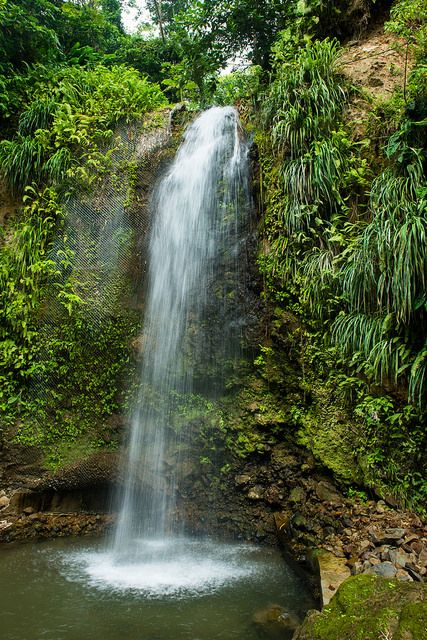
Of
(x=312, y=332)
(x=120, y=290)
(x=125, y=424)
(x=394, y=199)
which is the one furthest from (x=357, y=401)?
(x=120, y=290)

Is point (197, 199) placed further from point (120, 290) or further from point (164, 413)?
point (164, 413)

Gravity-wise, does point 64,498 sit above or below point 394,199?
below

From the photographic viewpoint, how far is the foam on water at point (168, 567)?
162 inches

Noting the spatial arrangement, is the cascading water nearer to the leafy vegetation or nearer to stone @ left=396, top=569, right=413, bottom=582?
the leafy vegetation

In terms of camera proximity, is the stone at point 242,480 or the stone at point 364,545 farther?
the stone at point 242,480

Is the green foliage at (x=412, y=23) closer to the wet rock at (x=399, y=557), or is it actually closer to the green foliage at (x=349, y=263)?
the green foliage at (x=349, y=263)

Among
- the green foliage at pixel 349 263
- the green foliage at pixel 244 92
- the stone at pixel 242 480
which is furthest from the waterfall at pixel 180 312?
the green foliage at pixel 244 92

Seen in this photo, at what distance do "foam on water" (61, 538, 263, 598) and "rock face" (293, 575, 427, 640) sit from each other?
1.62 meters

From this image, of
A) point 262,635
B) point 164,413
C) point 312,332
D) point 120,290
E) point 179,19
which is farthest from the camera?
point 179,19

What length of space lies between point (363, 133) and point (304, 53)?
1.77 metres

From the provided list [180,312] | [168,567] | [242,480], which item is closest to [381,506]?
[242,480]

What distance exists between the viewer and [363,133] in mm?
5914

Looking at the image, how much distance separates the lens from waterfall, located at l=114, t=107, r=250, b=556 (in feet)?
18.3

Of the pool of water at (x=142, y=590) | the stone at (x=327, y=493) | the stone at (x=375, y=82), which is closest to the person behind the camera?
the pool of water at (x=142, y=590)
